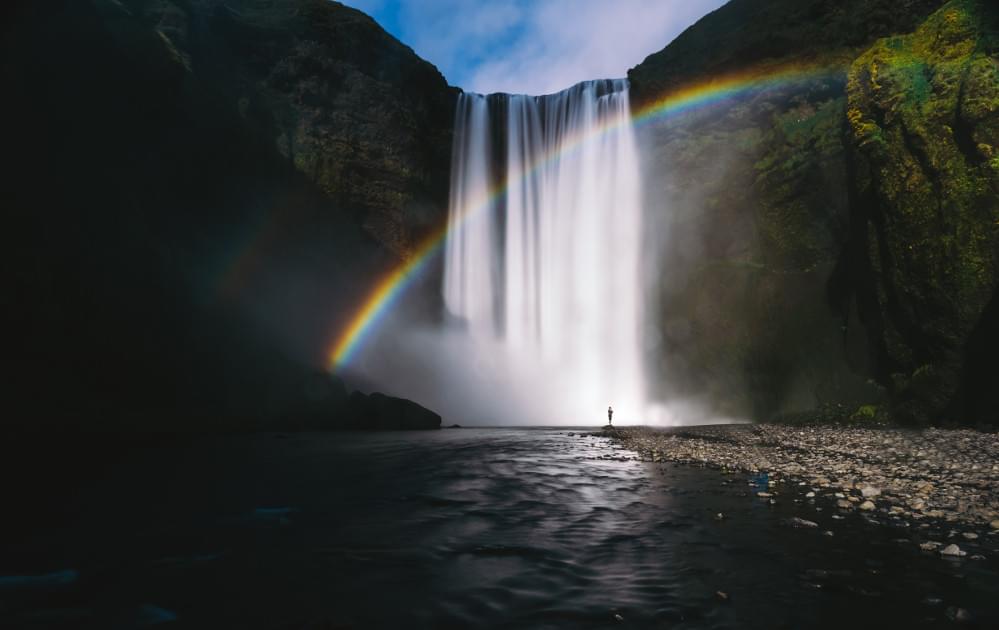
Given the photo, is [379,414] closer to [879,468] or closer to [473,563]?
[879,468]

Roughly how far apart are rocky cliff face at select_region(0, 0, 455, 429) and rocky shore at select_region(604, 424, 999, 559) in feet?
78.5

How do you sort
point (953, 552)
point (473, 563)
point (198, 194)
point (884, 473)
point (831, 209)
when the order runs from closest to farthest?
1. point (953, 552)
2. point (473, 563)
3. point (884, 473)
4. point (831, 209)
5. point (198, 194)

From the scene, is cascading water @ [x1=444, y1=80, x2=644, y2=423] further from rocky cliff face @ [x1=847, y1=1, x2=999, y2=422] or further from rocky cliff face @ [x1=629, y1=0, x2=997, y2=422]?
rocky cliff face @ [x1=847, y1=1, x2=999, y2=422]

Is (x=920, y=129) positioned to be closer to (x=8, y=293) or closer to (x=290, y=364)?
(x=290, y=364)

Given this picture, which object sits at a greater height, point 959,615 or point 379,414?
point 379,414

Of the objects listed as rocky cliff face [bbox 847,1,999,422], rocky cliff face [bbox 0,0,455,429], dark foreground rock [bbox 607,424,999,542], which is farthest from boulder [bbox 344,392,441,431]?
rocky cliff face [bbox 847,1,999,422]

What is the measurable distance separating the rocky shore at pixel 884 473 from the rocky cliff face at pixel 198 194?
2393cm

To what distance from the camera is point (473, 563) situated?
6695 mm

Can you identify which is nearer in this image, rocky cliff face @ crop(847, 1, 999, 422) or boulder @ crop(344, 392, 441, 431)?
rocky cliff face @ crop(847, 1, 999, 422)

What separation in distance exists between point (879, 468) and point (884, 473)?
30.7 inches

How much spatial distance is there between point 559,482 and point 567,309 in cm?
3671

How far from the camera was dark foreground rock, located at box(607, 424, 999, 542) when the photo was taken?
26.8 ft

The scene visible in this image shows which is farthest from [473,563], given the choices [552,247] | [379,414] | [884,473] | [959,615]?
[552,247]

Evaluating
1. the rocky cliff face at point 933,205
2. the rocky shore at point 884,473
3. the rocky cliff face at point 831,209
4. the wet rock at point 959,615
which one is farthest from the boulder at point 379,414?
the wet rock at point 959,615
